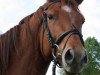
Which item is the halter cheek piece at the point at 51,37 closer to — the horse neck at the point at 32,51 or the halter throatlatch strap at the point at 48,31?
the halter throatlatch strap at the point at 48,31

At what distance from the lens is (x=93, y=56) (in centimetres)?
9431

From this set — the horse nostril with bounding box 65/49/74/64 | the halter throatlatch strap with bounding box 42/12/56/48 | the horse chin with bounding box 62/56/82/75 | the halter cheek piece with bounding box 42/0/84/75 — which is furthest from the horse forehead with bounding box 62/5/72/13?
the horse chin with bounding box 62/56/82/75

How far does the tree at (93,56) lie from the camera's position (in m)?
89.2

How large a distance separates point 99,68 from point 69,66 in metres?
89.3

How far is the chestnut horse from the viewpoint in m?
8.09

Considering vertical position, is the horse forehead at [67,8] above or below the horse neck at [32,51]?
above

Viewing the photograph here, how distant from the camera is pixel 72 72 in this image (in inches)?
307

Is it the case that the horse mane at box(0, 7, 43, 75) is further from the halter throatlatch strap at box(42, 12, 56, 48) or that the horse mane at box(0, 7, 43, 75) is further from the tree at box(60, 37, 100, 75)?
the tree at box(60, 37, 100, 75)

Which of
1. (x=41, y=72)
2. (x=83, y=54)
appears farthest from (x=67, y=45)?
(x=41, y=72)

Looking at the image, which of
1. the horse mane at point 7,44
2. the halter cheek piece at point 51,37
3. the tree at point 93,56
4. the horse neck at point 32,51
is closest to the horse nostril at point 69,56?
the halter cheek piece at point 51,37

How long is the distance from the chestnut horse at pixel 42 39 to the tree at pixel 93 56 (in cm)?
7873

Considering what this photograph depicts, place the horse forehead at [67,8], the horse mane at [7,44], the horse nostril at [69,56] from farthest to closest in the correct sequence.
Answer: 1. the horse mane at [7,44]
2. the horse forehead at [67,8]
3. the horse nostril at [69,56]

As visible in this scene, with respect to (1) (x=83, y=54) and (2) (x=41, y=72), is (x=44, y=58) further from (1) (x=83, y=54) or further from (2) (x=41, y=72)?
(1) (x=83, y=54)

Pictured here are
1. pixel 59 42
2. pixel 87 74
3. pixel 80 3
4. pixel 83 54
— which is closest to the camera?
pixel 83 54
